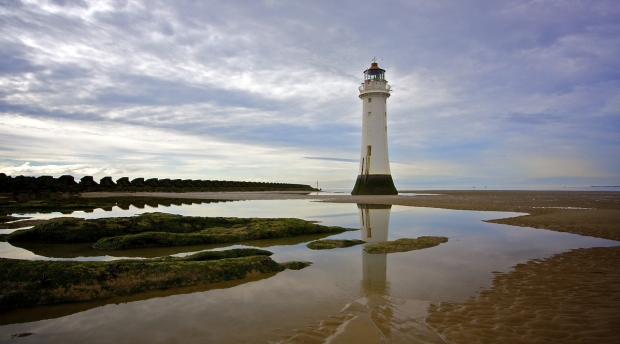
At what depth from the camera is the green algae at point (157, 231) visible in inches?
367

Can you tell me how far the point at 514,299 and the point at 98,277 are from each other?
6179 mm

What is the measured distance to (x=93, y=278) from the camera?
5.15 m

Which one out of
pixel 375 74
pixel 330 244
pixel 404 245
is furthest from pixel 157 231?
pixel 375 74

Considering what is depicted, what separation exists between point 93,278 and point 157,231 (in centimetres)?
557

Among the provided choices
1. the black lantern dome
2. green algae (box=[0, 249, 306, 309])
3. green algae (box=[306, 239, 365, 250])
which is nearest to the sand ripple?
green algae (box=[0, 249, 306, 309])

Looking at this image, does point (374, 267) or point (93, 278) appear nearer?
point (93, 278)

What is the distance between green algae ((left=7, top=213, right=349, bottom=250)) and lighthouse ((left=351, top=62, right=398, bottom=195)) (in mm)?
21957

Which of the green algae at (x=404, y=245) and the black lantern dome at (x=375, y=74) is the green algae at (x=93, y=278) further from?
the black lantern dome at (x=375, y=74)

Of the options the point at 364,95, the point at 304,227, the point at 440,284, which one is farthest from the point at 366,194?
the point at 440,284

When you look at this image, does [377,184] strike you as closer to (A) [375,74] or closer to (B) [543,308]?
(A) [375,74]

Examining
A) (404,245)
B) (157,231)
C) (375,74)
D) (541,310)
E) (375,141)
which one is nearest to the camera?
(541,310)

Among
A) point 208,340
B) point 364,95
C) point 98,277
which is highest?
point 364,95

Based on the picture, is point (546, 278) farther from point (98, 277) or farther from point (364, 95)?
point (364, 95)

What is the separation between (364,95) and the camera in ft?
112
